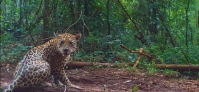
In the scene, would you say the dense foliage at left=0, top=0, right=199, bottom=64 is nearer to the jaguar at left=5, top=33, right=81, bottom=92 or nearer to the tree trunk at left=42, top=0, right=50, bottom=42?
the tree trunk at left=42, top=0, right=50, bottom=42

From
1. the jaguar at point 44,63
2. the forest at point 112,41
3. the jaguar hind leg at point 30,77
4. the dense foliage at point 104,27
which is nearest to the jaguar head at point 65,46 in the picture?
the jaguar at point 44,63

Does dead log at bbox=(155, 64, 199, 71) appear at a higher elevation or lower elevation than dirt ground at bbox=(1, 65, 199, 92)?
higher

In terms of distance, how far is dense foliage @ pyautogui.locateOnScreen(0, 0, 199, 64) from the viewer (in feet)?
30.5

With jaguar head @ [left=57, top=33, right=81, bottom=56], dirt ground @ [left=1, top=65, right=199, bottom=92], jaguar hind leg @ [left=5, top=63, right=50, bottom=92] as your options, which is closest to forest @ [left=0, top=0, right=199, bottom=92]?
dirt ground @ [left=1, top=65, right=199, bottom=92]

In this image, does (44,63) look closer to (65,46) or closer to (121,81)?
(65,46)

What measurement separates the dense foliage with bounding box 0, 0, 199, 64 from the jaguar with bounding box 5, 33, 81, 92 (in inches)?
139

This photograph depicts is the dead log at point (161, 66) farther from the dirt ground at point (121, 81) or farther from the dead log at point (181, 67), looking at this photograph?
the dirt ground at point (121, 81)

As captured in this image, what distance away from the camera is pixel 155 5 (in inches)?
440

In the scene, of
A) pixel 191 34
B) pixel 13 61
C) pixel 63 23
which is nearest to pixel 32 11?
pixel 63 23

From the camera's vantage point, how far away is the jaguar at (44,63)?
4207 mm

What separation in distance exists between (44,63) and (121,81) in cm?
259

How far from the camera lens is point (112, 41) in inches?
412

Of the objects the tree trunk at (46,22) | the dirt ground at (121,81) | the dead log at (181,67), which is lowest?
the dirt ground at (121,81)

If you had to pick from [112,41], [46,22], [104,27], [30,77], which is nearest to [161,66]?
[112,41]
